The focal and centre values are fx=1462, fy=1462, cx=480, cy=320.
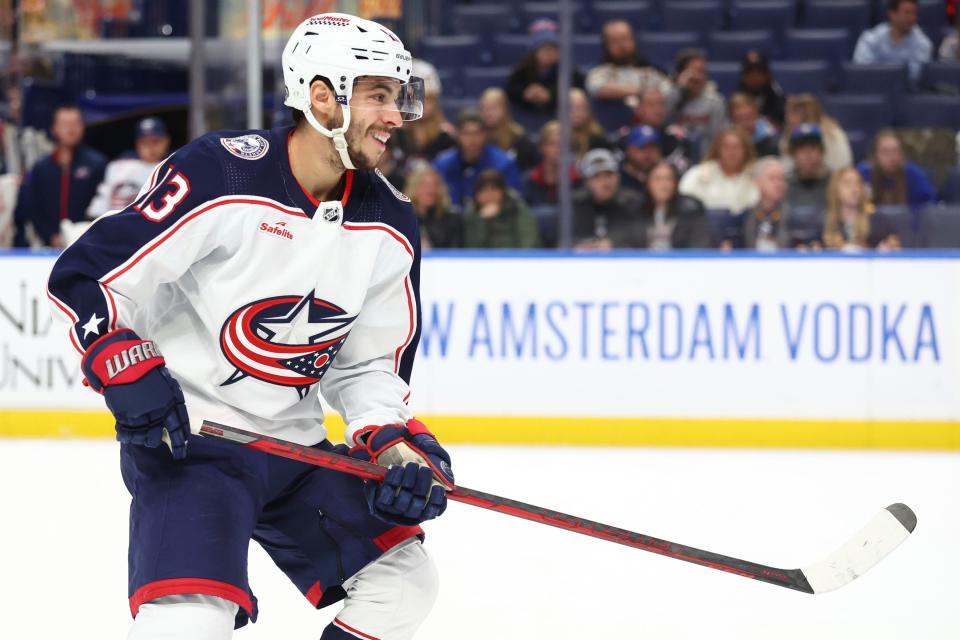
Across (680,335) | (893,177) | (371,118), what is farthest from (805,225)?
(371,118)

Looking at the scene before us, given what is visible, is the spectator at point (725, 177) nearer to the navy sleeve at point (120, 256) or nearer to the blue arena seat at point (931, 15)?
the blue arena seat at point (931, 15)

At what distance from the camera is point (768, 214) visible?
5.54 m

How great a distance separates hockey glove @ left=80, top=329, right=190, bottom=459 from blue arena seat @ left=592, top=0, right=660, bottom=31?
5.95 metres

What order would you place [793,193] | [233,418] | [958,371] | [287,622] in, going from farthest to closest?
[793,193], [958,371], [287,622], [233,418]

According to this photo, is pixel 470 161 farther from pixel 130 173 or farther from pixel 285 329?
pixel 285 329

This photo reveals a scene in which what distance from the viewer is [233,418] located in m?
2.15

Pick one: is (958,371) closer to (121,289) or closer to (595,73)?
(595,73)

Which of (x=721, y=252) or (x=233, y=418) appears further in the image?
(x=721, y=252)

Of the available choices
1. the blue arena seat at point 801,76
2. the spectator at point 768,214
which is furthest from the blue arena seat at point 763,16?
the spectator at point 768,214

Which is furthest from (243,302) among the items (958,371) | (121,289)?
(958,371)

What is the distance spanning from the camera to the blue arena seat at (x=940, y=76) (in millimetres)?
6586

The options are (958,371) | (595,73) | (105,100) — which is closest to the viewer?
(958,371)

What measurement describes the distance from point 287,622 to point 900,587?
4.66ft

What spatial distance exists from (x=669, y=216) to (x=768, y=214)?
375mm
